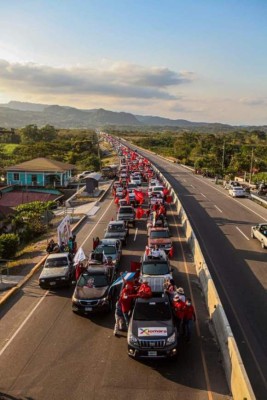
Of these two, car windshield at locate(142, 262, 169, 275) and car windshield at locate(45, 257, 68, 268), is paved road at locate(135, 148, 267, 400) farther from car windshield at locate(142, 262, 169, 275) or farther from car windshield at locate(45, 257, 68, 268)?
car windshield at locate(45, 257, 68, 268)

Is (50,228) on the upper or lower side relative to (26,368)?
lower

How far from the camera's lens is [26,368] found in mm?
12250

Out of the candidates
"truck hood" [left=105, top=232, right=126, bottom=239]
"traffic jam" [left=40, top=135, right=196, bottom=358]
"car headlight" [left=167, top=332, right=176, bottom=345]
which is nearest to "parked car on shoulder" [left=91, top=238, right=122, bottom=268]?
"traffic jam" [left=40, top=135, right=196, bottom=358]

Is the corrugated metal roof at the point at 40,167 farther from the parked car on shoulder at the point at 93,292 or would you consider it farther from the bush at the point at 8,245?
the parked car on shoulder at the point at 93,292

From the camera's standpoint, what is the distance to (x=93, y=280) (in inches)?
663

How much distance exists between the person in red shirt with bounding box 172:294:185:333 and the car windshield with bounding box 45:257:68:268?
25.4 ft

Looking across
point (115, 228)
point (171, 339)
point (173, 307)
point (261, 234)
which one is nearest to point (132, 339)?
point (171, 339)

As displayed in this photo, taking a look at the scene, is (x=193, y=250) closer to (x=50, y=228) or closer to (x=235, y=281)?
(x=235, y=281)

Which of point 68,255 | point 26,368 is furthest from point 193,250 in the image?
point 26,368

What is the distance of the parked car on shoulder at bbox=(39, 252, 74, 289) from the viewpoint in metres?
18.8

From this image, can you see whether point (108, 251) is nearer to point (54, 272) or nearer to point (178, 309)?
point (54, 272)

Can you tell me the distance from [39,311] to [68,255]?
456cm

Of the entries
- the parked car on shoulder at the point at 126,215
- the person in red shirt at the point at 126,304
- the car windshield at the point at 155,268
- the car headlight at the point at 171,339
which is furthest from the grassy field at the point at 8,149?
the car headlight at the point at 171,339

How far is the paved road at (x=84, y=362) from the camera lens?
11.0 m
